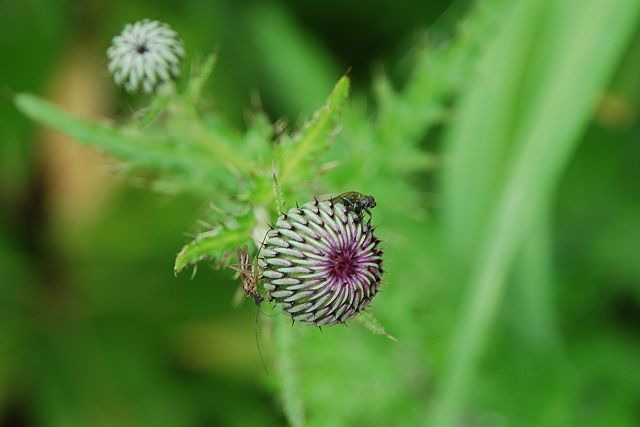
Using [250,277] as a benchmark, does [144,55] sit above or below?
above

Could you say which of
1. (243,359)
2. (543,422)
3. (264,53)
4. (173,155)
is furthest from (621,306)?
(173,155)

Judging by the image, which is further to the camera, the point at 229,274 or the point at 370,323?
the point at 229,274

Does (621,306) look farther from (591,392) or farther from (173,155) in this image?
(173,155)

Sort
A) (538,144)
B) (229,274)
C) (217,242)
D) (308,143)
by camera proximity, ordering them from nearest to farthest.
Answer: (217,242) → (308,143) → (538,144) → (229,274)

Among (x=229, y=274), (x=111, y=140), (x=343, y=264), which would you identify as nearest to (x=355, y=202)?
(x=343, y=264)

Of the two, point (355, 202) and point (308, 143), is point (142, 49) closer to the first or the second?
point (308, 143)

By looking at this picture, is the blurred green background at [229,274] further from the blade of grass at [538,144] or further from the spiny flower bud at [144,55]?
the spiny flower bud at [144,55]

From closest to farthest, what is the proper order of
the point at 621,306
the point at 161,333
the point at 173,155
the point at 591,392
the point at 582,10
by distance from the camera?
the point at 173,155
the point at 582,10
the point at 591,392
the point at 621,306
the point at 161,333
